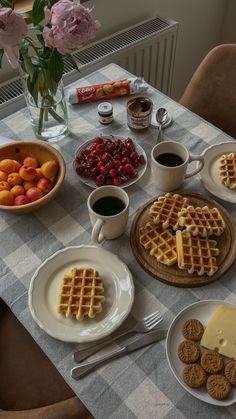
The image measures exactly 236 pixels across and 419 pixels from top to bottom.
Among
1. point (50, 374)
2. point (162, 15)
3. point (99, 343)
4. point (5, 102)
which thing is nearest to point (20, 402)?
point (50, 374)

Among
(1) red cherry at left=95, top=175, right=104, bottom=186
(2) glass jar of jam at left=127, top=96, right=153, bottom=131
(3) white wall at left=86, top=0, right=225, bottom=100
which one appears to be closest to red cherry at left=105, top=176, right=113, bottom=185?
(1) red cherry at left=95, top=175, right=104, bottom=186

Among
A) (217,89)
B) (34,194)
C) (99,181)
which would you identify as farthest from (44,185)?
(217,89)

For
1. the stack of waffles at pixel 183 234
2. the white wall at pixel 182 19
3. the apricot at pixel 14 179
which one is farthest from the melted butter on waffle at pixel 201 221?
the white wall at pixel 182 19

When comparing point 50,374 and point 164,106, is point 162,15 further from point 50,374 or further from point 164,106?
point 50,374

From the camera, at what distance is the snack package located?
1.32m

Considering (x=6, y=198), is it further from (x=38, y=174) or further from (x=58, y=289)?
(x=58, y=289)

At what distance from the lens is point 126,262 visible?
0.95 m

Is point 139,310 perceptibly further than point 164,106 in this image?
No

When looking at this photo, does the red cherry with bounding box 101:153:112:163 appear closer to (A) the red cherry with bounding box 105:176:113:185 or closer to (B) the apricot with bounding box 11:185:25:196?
(A) the red cherry with bounding box 105:176:113:185

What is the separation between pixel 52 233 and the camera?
39.9 inches

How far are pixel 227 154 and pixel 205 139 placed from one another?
0.09 metres

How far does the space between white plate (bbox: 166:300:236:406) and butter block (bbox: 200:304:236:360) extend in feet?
0.10

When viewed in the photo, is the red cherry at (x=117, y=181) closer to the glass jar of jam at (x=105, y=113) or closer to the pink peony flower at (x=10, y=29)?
the glass jar of jam at (x=105, y=113)

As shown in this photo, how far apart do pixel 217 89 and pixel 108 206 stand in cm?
76
